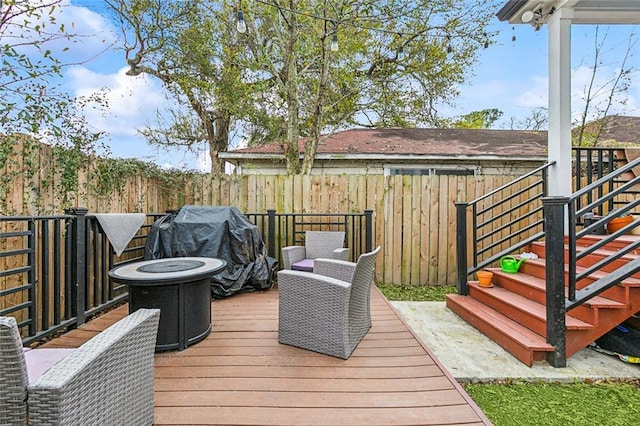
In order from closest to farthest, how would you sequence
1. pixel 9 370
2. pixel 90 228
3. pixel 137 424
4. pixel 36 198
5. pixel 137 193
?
pixel 9 370 < pixel 137 424 < pixel 36 198 < pixel 90 228 < pixel 137 193

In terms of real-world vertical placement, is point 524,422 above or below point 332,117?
below

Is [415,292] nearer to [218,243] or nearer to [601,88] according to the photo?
[218,243]

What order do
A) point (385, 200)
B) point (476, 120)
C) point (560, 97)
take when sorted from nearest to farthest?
point (560, 97)
point (385, 200)
point (476, 120)

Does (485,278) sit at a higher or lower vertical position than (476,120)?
lower

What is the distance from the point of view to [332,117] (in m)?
7.89

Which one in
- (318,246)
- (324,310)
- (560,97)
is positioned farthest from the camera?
(318,246)

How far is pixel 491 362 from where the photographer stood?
2492 millimetres

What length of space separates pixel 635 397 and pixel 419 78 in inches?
276

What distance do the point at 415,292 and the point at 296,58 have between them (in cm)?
452

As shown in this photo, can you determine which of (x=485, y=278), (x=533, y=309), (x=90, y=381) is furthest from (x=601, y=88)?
(x=90, y=381)

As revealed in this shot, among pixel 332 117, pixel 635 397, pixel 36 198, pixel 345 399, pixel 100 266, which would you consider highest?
pixel 332 117

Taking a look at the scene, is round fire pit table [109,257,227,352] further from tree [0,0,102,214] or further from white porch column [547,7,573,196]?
white porch column [547,7,573,196]

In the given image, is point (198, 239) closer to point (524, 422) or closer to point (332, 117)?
point (524, 422)

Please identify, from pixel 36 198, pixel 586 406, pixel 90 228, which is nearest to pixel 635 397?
pixel 586 406
